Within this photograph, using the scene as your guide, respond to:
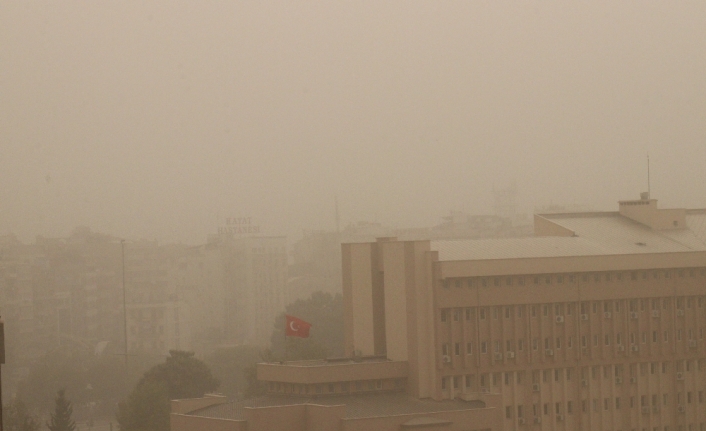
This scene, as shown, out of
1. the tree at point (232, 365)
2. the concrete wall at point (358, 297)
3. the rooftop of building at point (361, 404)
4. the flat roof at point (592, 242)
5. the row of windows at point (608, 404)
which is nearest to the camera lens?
the rooftop of building at point (361, 404)

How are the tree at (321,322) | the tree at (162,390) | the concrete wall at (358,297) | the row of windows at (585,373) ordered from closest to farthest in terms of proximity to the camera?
the row of windows at (585,373)
the concrete wall at (358,297)
the tree at (162,390)
the tree at (321,322)

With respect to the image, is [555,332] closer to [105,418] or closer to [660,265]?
[660,265]

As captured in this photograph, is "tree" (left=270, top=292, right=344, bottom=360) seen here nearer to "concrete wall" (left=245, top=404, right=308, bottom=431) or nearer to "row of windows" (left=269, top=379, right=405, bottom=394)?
"row of windows" (left=269, top=379, right=405, bottom=394)

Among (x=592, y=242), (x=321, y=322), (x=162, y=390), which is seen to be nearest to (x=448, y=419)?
(x=592, y=242)

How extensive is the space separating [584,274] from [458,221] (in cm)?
4424

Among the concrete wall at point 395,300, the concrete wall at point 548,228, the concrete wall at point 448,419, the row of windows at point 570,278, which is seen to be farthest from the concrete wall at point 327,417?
the concrete wall at point 548,228

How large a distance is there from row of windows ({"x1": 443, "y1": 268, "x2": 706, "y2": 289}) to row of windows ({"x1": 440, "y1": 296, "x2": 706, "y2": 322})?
0.50 m

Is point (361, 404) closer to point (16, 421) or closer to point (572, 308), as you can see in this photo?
point (572, 308)

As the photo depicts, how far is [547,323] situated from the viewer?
850 inches

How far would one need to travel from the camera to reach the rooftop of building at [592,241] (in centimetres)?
2167

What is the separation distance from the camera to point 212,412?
62.9ft

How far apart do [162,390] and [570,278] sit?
14.5 metres

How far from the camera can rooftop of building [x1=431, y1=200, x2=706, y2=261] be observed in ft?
71.1

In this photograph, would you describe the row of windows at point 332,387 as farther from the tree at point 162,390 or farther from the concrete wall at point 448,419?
the tree at point 162,390
